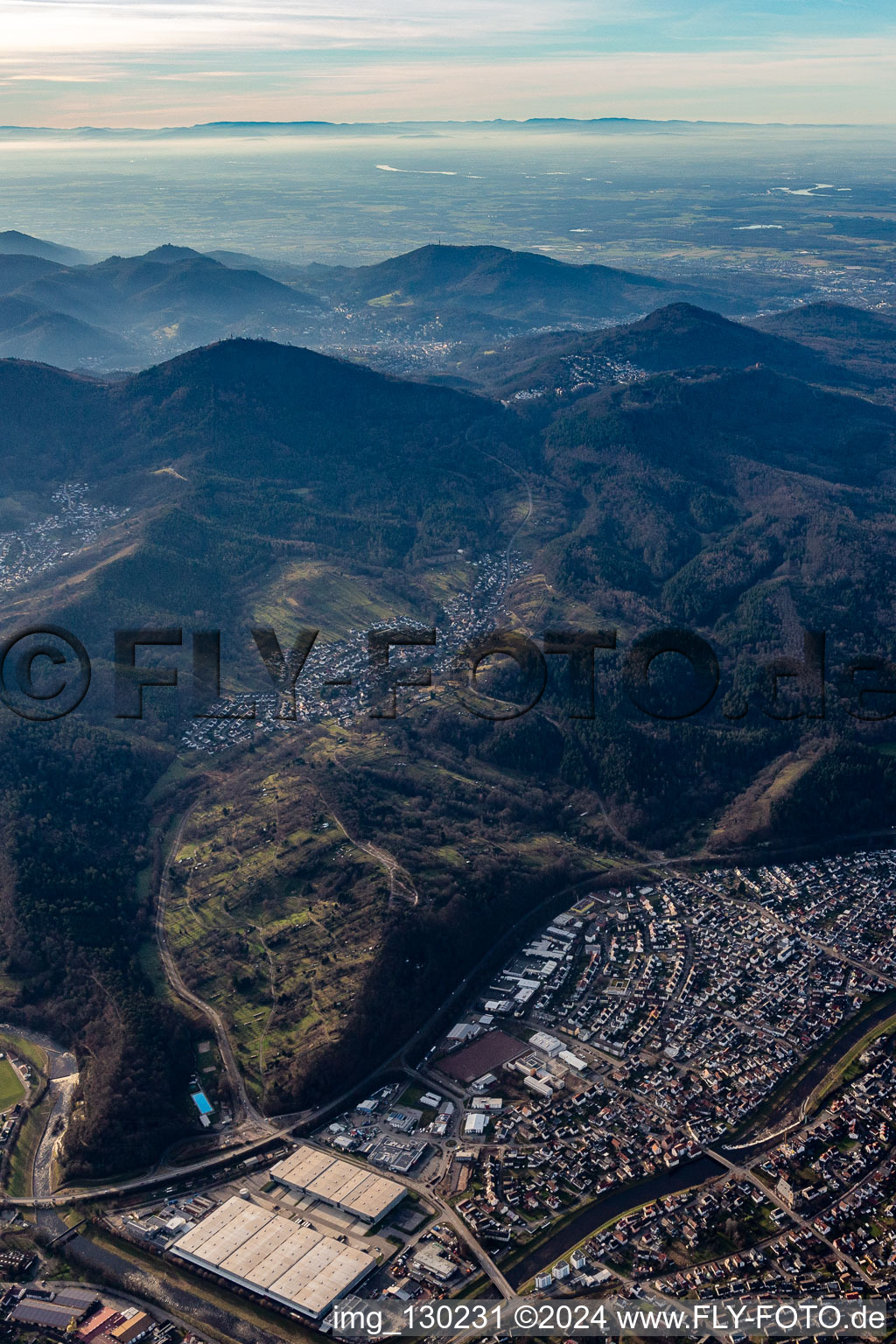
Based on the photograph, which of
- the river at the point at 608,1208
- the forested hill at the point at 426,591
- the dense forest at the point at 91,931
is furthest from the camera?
the forested hill at the point at 426,591

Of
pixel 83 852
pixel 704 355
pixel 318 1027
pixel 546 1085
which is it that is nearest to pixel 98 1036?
pixel 318 1027

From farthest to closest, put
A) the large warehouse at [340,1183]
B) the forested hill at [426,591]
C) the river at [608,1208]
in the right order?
the forested hill at [426,591]
the large warehouse at [340,1183]
the river at [608,1208]

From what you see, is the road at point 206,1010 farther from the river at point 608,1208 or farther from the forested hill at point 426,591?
the river at point 608,1208

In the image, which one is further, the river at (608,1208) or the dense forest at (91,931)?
the dense forest at (91,931)

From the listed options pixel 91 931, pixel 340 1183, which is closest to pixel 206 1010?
pixel 91 931

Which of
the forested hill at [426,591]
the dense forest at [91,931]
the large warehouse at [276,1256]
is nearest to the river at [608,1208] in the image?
the large warehouse at [276,1256]

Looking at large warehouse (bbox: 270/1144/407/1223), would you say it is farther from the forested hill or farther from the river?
the river

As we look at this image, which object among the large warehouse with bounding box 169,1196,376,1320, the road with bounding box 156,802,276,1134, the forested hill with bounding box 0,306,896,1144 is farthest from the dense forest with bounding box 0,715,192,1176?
the large warehouse with bounding box 169,1196,376,1320
